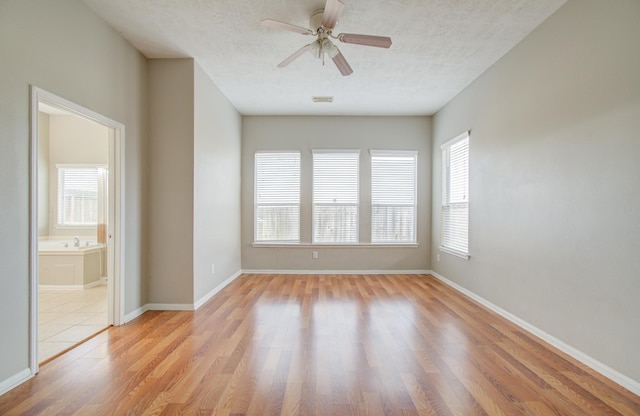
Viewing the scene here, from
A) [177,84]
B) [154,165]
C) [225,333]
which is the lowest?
[225,333]

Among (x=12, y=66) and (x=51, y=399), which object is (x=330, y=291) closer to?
(x=51, y=399)

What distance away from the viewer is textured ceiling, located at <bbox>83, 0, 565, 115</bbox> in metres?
2.83

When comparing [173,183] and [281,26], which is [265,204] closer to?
[173,183]

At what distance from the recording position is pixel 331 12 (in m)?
2.52

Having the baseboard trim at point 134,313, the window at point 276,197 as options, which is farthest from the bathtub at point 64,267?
the window at point 276,197

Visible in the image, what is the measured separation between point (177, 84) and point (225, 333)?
9.68ft

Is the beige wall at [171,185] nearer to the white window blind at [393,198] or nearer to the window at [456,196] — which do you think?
the white window blind at [393,198]

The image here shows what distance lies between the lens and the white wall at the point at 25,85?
211 cm

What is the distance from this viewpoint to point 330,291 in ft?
15.5

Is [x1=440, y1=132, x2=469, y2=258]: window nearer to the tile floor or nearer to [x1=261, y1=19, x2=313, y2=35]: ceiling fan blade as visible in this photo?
[x1=261, y1=19, x2=313, y2=35]: ceiling fan blade

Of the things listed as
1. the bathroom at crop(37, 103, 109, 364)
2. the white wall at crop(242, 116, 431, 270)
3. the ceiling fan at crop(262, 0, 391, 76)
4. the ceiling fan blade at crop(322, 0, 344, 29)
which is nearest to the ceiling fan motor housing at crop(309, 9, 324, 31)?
the ceiling fan at crop(262, 0, 391, 76)

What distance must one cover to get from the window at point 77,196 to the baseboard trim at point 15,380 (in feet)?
13.2

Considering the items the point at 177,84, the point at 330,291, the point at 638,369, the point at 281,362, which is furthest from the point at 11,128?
the point at 638,369

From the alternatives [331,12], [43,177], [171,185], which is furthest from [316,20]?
[43,177]
